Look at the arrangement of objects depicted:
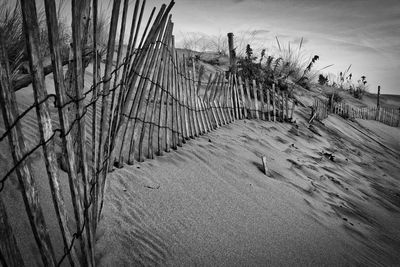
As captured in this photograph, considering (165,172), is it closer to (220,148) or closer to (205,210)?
(205,210)

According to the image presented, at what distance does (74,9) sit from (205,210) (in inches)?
65.2

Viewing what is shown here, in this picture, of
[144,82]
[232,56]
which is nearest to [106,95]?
[144,82]

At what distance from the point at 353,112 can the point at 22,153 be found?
12.8 m

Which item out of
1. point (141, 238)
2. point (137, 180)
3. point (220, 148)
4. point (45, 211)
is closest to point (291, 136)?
point (220, 148)

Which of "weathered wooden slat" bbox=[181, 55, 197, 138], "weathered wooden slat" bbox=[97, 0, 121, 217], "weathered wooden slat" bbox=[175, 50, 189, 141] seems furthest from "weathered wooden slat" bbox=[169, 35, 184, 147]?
"weathered wooden slat" bbox=[97, 0, 121, 217]

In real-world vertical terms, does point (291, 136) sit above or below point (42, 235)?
below

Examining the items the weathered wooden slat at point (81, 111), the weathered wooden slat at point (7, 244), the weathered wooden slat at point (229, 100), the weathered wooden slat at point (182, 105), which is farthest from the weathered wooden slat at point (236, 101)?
the weathered wooden slat at point (7, 244)

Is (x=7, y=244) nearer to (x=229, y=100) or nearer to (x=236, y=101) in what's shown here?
(x=229, y=100)

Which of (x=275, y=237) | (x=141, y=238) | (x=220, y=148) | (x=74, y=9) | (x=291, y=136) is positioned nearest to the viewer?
(x=74, y=9)

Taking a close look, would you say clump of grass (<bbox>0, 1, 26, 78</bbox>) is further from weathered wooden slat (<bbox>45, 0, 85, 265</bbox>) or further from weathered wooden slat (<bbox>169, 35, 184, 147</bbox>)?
weathered wooden slat (<bbox>45, 0, 85, 265</bbox>)

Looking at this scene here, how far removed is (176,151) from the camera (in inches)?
120

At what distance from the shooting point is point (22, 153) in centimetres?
90

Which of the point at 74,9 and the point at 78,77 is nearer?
the point at 74,9

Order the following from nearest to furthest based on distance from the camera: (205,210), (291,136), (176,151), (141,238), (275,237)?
(141,238)
(275,237)
(205,210)
(176,151)
(291,136)
